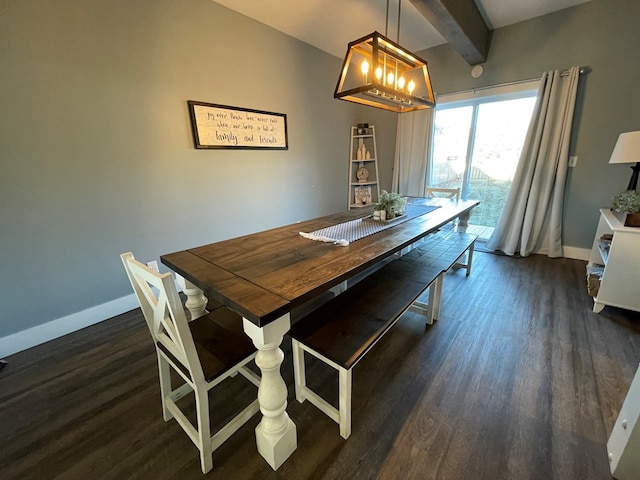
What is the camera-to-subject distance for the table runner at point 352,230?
1613mm

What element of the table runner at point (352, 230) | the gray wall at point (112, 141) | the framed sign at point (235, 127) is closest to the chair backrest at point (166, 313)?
the table runner at point (352, 230)

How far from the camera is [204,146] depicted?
2426 millimetres

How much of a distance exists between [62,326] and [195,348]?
173 centimetres

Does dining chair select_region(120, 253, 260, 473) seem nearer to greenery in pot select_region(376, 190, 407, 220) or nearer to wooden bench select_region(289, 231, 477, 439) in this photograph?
wooden bench select_region(289, 231, 477, 439)

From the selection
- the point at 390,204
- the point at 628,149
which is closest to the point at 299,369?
the point at 390,204

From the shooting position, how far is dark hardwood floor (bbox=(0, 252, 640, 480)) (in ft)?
3.62

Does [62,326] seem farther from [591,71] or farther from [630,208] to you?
[591,71]

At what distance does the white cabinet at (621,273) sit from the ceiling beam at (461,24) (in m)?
2.20

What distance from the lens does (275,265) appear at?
49.2 inches

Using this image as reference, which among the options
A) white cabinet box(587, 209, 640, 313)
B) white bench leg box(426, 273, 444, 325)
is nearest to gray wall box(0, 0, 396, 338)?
white bench leg box(426, 273, 444, 325)

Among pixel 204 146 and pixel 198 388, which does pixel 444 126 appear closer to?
pixel 204 146

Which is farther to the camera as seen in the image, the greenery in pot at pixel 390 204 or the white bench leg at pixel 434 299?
the greenery in pot at pixel 390 204

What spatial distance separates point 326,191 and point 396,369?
271 cm

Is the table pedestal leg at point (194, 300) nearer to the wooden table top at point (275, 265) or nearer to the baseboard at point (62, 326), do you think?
the wooden table top at point (275, 265)
